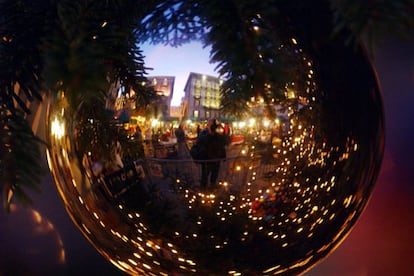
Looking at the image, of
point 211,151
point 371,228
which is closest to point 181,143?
point 211,151

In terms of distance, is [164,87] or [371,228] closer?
[164,87]

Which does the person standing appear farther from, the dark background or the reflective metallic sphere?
the dark background

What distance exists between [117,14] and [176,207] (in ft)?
0.57

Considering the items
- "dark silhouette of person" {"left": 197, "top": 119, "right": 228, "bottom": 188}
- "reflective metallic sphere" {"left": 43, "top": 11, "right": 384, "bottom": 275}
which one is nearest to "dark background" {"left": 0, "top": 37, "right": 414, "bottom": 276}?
"reflective metallic sphere" {"left": 43, "top": 11, "right": 384, "bottom": 275}

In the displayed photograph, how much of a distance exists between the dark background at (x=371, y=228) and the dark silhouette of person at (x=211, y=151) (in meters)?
0.45

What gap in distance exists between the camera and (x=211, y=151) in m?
0.27

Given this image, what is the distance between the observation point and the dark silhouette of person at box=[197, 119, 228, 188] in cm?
26

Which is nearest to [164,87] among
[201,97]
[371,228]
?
[201,97]

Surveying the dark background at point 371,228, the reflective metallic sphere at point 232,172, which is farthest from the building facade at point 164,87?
the dark background at point 371,228

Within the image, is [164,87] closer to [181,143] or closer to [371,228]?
[181,143]

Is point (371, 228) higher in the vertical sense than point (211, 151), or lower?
lower

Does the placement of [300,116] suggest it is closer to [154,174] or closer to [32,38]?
[154,174]

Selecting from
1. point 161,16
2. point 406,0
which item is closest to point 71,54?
point 161,16

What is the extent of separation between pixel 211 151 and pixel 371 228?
512 millimetres
